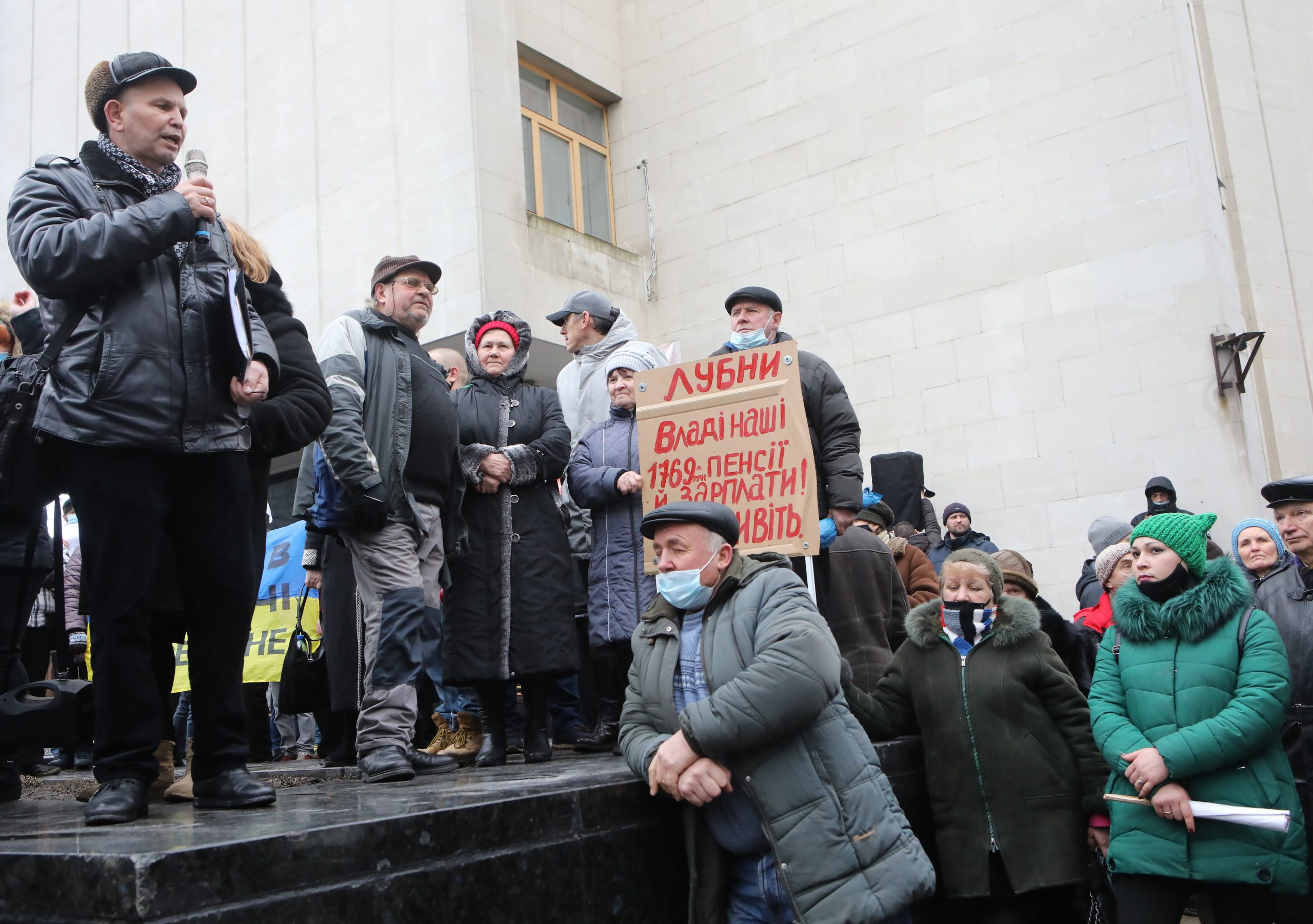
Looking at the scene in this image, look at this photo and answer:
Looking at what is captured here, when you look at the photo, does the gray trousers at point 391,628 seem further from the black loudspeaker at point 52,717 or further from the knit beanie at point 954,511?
the knit beanie at point 954,511

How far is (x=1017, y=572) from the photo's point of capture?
6.10 m

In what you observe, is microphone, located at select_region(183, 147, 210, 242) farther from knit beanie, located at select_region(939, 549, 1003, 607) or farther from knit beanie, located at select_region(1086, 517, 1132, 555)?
knit beanie, located at select_region(1086, 517, 1132, 555)

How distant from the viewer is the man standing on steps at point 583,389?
6.33m

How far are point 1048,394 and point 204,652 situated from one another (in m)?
9.99

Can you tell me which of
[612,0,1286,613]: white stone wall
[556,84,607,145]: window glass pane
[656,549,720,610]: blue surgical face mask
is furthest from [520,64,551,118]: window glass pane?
[656,549,720,610]: blue surgical face mask

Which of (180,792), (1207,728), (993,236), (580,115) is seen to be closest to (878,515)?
(1207,728)

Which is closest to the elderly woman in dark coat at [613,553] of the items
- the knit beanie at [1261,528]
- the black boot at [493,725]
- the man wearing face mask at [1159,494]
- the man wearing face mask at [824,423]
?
the black boot at [493,725]

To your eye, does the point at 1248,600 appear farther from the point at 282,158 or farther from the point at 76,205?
the point at 282,158

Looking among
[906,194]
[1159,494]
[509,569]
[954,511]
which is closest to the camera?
[509,569]

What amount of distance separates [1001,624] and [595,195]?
38.1 feet

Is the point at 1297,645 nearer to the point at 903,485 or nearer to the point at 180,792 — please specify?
the point at 180,792

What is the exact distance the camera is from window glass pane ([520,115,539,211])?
14.2 meters

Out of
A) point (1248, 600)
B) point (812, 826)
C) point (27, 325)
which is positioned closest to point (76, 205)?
point (27, 325)

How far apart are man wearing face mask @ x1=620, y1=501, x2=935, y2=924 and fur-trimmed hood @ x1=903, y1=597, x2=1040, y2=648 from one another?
3.93 ft
